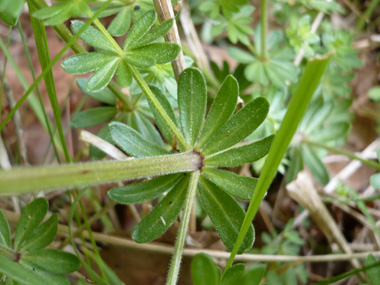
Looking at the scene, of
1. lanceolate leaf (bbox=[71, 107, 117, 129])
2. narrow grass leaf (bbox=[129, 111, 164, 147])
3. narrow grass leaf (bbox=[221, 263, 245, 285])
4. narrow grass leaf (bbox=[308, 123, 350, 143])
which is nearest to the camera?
narrow grass leaf (bbox=[221, 263, 245, 285])

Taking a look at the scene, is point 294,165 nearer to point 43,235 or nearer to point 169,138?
point 169,138

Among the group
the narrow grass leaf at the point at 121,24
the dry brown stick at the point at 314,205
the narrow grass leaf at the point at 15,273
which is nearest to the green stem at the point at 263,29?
the dry brown stick at the point at 314,205

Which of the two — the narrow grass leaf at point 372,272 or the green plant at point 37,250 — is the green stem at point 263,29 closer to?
the narrow grass leaf at point 372,272

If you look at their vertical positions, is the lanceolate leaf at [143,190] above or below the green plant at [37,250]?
above

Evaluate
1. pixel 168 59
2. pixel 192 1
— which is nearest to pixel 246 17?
pixel 192 1

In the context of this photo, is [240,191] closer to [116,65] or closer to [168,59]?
[168,59]

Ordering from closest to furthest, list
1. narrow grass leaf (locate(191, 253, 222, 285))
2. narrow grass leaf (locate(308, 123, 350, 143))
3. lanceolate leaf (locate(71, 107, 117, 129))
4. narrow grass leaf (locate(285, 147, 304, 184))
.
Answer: narrow grass leaf (locate(191, 253, 222, 285)) → lanceolate leaf (locate(71, 107, 117, 129)) → narrow grass leaf (locate(285, 147, 304, 184)) → narrow grass leaf (locate(308, 123, 350, 143))

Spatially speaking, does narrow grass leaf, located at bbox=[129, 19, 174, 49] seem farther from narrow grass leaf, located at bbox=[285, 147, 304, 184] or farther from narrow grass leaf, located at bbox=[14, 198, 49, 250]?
narrow grass leaf, located at bbox=[285, 147, 304, 184]

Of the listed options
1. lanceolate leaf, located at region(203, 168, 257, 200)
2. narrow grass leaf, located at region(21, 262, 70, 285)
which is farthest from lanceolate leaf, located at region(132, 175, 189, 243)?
narrow grass leaf, located at region(21, 262, 70, 285)
